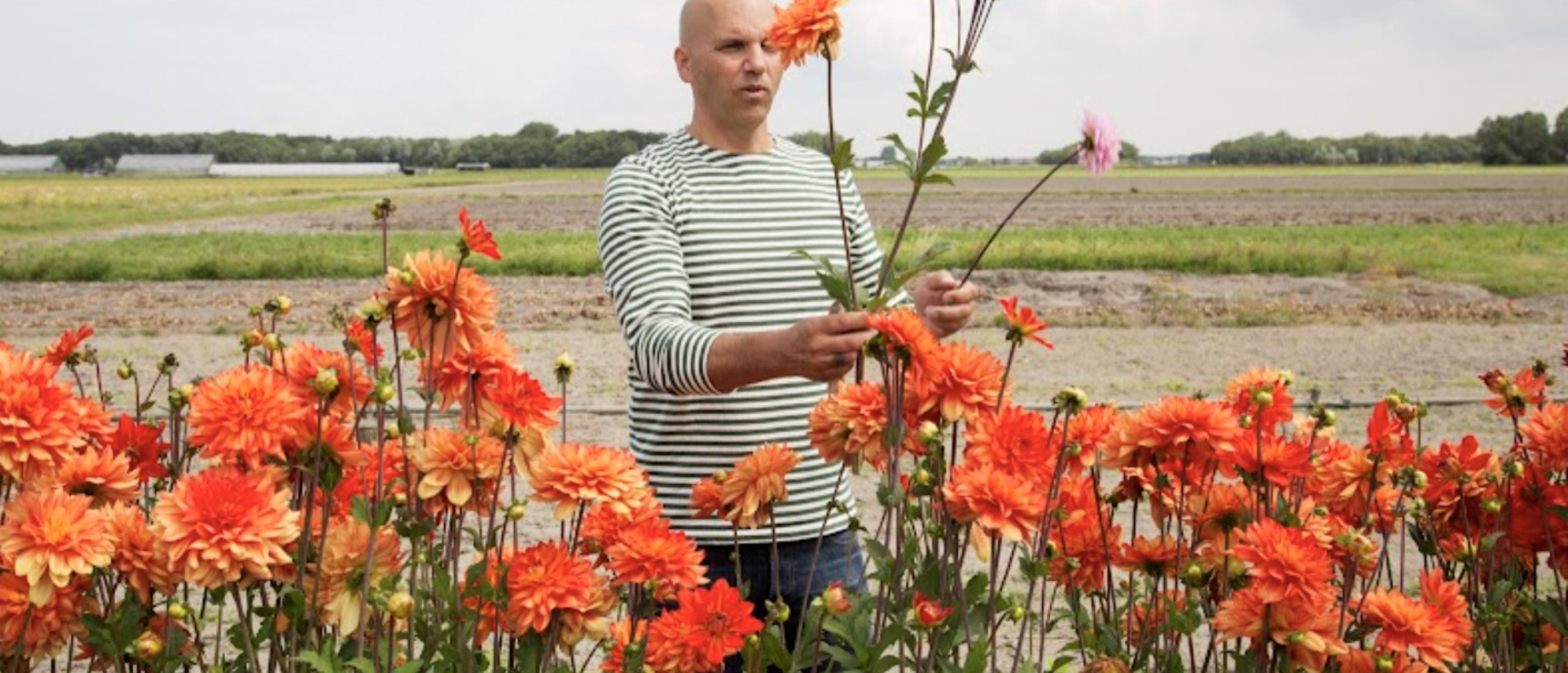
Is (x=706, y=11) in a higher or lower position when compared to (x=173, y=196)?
higher

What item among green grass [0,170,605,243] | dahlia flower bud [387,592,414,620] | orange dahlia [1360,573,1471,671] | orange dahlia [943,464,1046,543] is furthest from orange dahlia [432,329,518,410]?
green grass [0,170,605,243]

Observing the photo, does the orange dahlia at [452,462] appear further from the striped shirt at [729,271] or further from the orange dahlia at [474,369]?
the striped shirt at [729,271]

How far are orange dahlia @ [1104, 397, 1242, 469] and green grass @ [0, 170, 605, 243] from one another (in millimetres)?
31676

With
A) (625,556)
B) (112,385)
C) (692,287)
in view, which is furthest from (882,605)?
(112,385)

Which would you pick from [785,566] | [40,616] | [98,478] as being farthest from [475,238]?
[785,566]

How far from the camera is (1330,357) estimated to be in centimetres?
1141

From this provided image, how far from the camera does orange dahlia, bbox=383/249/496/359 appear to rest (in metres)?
1.62

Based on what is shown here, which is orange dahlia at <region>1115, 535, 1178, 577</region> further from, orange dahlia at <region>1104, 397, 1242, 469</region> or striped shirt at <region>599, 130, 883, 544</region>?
striped shirt at <region>599, 130, 883, 544</region>

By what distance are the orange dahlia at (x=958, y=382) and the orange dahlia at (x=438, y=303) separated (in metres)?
0.49

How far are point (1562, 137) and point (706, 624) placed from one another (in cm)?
10926

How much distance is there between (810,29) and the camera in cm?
156

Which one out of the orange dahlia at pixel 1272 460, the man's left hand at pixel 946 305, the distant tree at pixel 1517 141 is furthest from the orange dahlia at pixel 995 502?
the distant tree at pixel 1517 141

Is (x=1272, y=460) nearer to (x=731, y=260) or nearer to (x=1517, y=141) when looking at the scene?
(x=731, y=260)

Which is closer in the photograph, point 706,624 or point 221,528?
point 221,528
